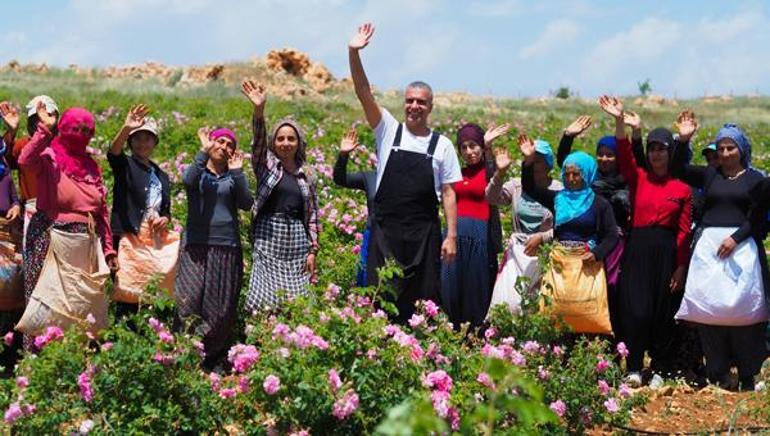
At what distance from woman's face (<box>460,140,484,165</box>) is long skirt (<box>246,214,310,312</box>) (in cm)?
108

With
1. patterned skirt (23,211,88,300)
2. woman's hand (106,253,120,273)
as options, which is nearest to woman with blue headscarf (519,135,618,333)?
woman's hand (106,253,120,273)

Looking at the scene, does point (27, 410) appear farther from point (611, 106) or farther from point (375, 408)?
point (611, 106)

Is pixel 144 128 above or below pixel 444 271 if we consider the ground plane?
above

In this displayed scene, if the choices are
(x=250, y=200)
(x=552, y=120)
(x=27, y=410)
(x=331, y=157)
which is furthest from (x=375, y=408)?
(x=552, y=120)

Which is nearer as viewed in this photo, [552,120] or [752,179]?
[752,179]

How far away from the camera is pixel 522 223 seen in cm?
679

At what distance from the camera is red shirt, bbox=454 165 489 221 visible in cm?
668

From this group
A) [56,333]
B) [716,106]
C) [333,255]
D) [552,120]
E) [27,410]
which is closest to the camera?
[27,410]

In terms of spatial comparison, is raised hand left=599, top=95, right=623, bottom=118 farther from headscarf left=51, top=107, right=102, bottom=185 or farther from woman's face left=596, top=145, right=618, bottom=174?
headscarf left=51, top=107, right=102, bottom=185

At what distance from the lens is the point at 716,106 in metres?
41.1

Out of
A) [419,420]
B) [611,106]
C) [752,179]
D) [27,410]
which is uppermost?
[611,106]

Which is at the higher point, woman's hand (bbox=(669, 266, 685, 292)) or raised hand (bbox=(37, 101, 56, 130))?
raised hand (bbox=(37, 101, 56, 130))

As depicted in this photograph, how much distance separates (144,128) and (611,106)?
2.72 m

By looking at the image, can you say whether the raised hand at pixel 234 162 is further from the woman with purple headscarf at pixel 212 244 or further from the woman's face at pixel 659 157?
the woman's face at pixel 659 157
